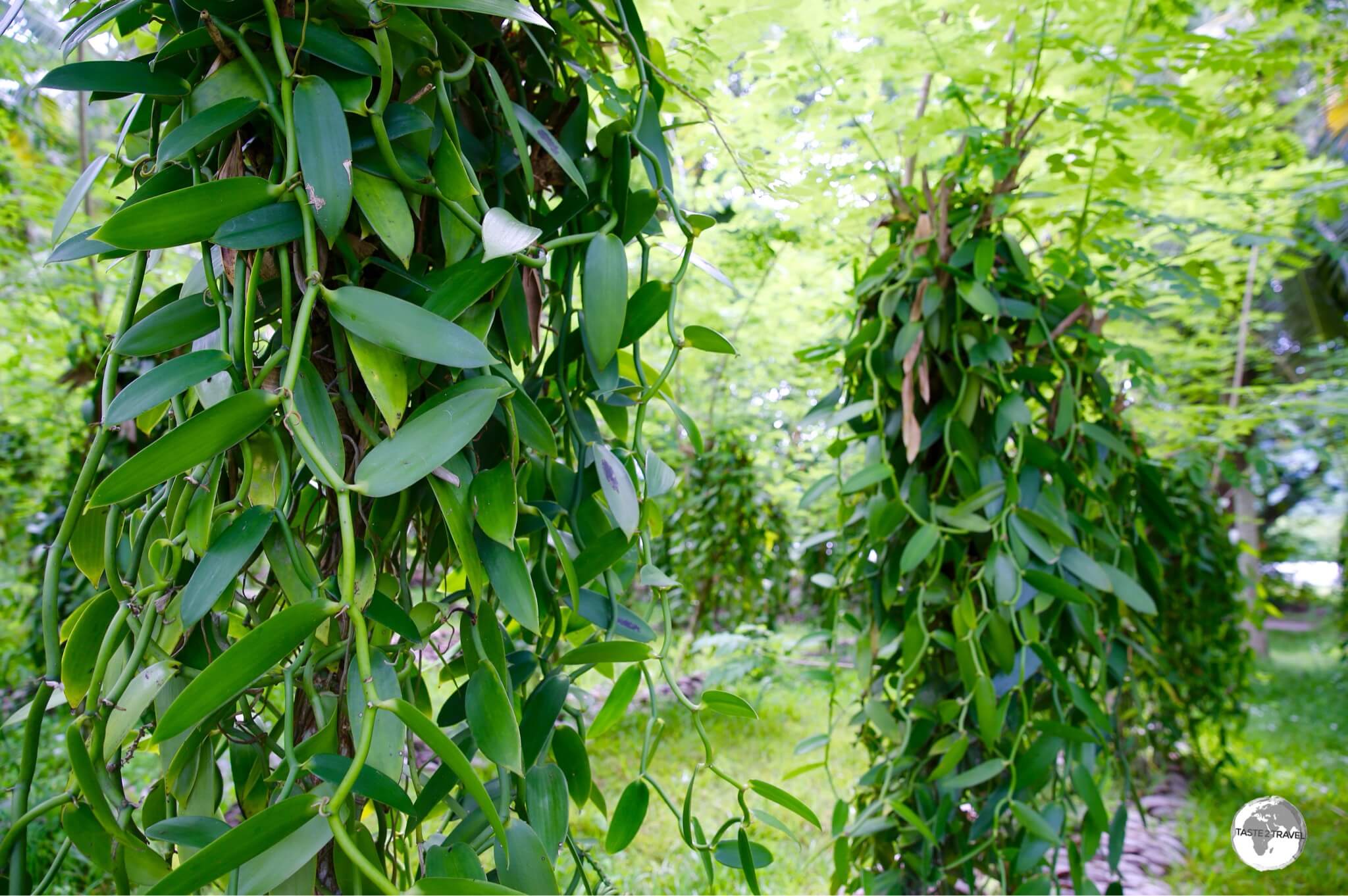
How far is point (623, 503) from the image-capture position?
13.7 inches

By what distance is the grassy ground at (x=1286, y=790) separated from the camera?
1442mm

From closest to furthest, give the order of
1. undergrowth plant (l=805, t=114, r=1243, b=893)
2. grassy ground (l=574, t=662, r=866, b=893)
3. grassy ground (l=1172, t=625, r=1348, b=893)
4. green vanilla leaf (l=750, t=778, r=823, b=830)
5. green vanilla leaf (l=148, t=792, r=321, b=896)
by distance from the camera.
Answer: green vanilla leaf (l=148, t=792, r=321, b=896), green vanilla leaf (l=750, t=778, r=823, b=830), undergrowth plant (l=805, t=114, r=1243, b=893), grassy ground (l=574, t=662, r=866, b=893), grassy ground (l=1172, t=625, r=1348, b=893)

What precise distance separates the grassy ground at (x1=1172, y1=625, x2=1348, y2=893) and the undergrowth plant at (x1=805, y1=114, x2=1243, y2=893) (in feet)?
3.11

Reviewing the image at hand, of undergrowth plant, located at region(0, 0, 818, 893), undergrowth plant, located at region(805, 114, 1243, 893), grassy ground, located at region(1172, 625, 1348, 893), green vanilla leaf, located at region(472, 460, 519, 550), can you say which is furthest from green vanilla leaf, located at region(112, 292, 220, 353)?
grassy ground, located at region(1172, 625, 1348, 893)

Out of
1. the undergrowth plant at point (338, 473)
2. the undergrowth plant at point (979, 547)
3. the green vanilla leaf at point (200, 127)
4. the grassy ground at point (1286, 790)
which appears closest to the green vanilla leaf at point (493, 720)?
the undergrowth plant at point (338, 473)

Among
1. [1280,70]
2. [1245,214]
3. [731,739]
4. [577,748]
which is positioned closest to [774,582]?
[731,739]

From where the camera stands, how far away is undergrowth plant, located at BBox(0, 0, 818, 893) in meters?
0.26

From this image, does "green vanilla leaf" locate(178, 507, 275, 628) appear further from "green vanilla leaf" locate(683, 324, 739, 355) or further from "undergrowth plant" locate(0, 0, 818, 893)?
"green vanilla leaf" locate(683, 324, 739, 355)

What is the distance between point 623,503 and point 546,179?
18 cm

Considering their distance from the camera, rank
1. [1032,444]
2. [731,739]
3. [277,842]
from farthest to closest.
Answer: [731,739] < [1032,444] < [277,842]

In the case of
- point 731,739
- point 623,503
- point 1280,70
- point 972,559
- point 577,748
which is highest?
point 1280,70

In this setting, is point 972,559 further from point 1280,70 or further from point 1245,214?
point 1245,214

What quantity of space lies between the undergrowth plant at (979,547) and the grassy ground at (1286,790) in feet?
3.11

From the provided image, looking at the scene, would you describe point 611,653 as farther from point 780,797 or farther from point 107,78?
point 107,78
